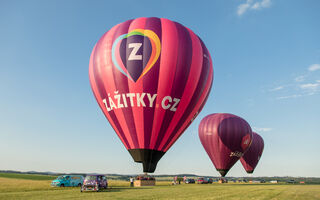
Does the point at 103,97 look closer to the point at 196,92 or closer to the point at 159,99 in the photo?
the point at 159,99

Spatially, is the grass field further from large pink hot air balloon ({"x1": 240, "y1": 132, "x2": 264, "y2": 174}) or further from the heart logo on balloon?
large pink hot air balloon ({"x1": 240, "y1": 132, "x2": 264, "y2": 174})

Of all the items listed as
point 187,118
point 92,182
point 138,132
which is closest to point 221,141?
point 187,118

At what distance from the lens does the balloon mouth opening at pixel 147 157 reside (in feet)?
83.0

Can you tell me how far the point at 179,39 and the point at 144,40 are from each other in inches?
132

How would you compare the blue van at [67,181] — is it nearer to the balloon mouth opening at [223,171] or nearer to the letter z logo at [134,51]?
the letter z logo at [134,51]

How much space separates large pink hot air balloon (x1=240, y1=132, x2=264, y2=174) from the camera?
72438mm

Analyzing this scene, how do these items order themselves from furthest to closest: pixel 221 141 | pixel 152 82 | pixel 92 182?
pixel 221 141
pixel 152 82
pixel 92 182

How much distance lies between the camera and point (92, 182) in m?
22.1

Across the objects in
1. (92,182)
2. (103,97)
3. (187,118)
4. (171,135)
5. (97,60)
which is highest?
(97,60)

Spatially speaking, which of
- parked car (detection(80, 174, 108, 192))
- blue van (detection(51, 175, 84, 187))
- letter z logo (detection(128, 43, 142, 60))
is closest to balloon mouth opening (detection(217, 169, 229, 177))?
blue van (detection(51, 175, 84, 187))

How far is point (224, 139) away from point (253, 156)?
27259 mm

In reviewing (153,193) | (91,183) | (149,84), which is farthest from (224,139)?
(153,193)

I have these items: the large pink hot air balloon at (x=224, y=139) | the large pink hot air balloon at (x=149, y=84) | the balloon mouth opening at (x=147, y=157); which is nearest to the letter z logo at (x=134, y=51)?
the large pink hot air balloon at (x=149, y=84)

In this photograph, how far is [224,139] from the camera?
164ft
